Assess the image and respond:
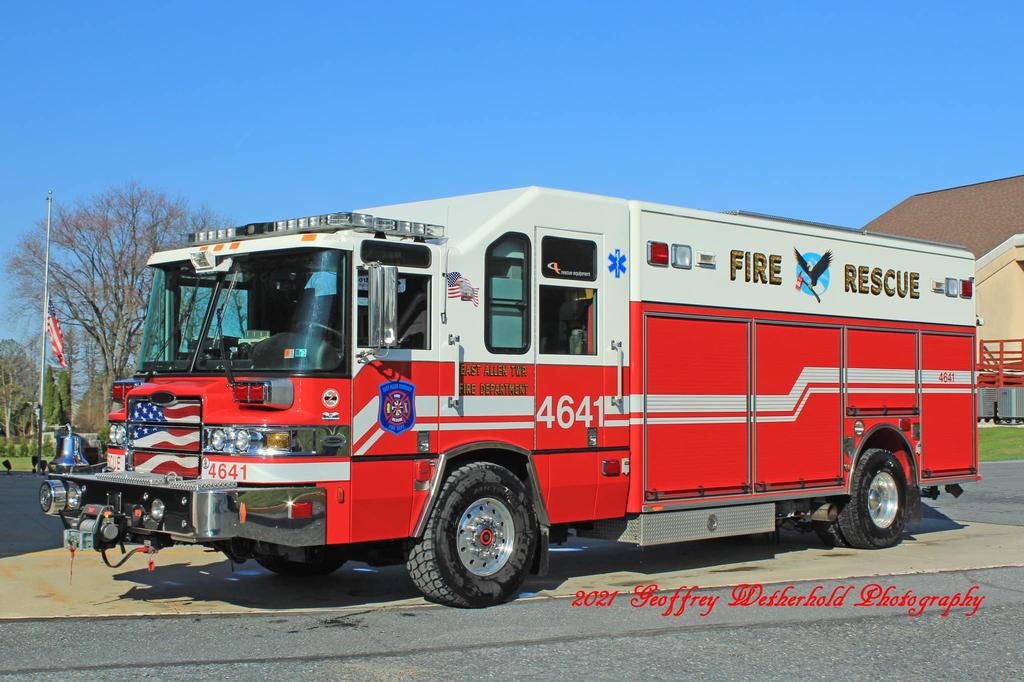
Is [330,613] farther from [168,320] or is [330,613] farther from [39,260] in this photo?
[39,260]

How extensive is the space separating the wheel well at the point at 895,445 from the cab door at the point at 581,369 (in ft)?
12.4

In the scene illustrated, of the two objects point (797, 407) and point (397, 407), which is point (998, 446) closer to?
point (797, 407)

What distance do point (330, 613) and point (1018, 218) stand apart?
48327 millimetres

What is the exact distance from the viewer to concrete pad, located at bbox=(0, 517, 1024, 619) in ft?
29.9

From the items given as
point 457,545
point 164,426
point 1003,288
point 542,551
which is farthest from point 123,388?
point 1003,288

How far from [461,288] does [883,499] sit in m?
6.14

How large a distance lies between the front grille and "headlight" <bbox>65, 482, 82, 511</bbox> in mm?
426

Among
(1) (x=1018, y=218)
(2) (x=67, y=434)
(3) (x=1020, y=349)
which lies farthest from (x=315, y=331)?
(1) (x=1018, y=218)

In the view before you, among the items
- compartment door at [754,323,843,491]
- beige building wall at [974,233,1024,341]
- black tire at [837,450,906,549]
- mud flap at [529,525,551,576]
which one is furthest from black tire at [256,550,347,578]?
beige building wall at [974,233,1024,341]

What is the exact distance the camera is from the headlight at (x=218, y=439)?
8164 mm

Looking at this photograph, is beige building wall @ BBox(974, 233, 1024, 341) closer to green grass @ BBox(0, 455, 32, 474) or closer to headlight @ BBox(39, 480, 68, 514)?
green grass @ BBox(0, 455, 32, 474)

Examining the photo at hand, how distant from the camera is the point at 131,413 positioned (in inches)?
352

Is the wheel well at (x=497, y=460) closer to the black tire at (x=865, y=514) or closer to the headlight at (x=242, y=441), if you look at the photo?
the headlight at (x=242, y=441)

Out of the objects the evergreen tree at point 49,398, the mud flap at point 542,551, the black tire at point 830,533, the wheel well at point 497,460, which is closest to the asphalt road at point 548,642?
the mud flap at point 542,551
